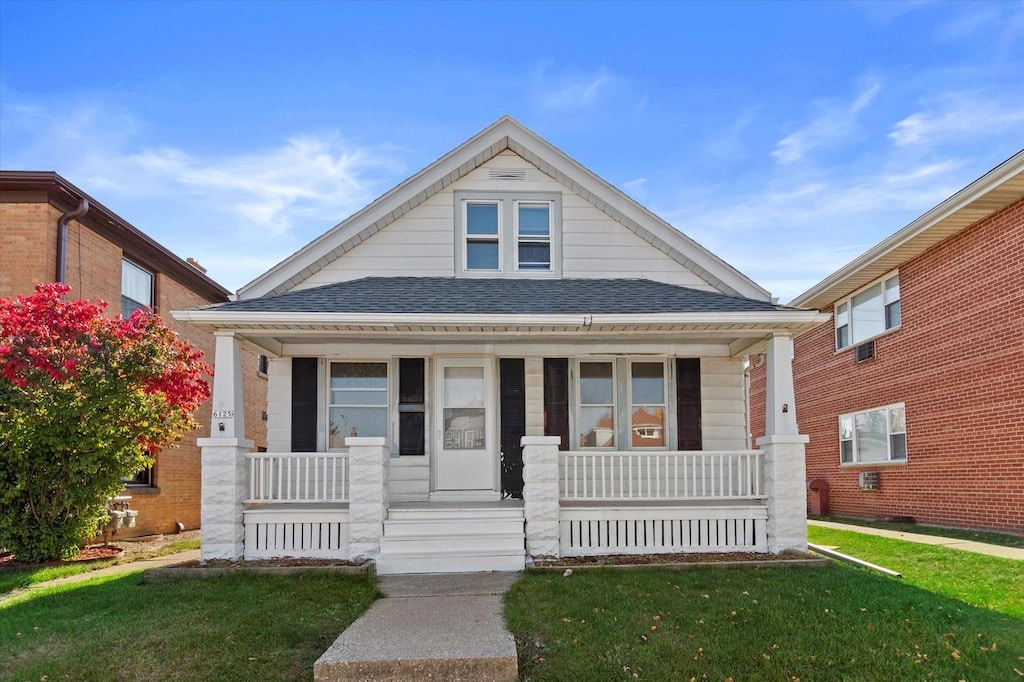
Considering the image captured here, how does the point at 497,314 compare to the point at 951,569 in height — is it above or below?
above

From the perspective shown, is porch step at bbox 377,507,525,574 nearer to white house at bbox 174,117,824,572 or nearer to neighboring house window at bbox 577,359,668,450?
white house at bbox 174,117,824,572

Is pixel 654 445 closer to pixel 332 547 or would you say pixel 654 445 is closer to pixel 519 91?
pixel 332 547

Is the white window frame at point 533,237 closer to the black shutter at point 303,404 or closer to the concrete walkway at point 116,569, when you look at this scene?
the black shutter at point 303,404

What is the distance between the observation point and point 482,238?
11086mm

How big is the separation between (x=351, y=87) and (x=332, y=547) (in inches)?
253

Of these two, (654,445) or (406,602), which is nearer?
(406,602)

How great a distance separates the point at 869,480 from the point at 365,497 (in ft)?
36.7

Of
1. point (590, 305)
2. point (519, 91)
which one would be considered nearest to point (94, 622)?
point (590, 305)

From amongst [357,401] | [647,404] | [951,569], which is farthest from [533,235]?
[951,569]

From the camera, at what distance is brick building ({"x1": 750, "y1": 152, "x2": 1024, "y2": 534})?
11.4 m

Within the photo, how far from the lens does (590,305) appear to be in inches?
373

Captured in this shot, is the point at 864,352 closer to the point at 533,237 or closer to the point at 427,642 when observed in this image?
the point at 533,237

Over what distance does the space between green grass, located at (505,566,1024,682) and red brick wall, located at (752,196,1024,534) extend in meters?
5.55

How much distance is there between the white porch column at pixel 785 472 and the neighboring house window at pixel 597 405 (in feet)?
7.60
